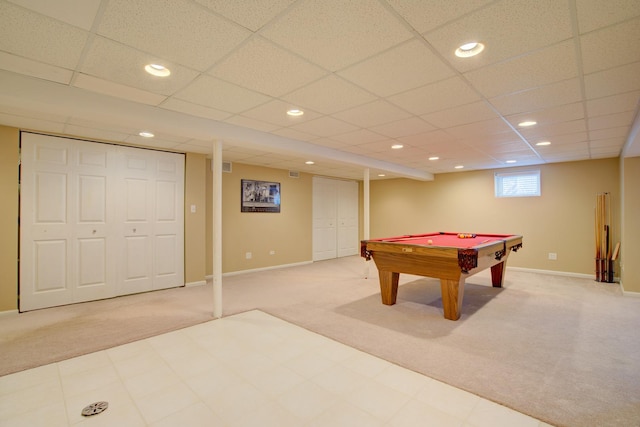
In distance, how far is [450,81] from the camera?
239 centimetres

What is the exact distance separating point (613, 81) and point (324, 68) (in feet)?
7.45

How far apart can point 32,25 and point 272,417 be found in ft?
8.80

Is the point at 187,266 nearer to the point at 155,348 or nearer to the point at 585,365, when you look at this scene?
the point at 155,348

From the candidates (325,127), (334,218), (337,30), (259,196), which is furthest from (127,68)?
(334,218)

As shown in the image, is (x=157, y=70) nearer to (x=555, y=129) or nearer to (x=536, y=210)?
(x=555, y=129)

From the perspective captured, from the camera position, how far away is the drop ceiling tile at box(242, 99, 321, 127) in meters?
2.96

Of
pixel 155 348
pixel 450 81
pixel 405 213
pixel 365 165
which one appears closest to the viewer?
pixel 450 81

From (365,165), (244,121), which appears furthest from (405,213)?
(244,121)

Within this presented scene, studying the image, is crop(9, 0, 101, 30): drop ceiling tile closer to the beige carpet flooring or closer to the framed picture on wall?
the beige carpet flooring

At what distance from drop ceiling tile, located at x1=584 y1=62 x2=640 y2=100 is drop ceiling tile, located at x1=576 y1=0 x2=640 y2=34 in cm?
76

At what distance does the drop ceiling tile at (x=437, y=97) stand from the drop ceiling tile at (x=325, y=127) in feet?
2.72

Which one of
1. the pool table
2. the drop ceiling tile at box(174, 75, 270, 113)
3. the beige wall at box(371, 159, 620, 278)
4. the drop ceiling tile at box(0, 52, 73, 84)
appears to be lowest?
the pool table

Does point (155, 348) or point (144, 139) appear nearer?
point (155, 348)

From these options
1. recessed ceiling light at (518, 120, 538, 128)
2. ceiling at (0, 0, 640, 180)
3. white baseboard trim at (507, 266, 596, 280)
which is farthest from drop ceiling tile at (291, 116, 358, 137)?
white baseboard trim at (507, 266, 596, 280)
